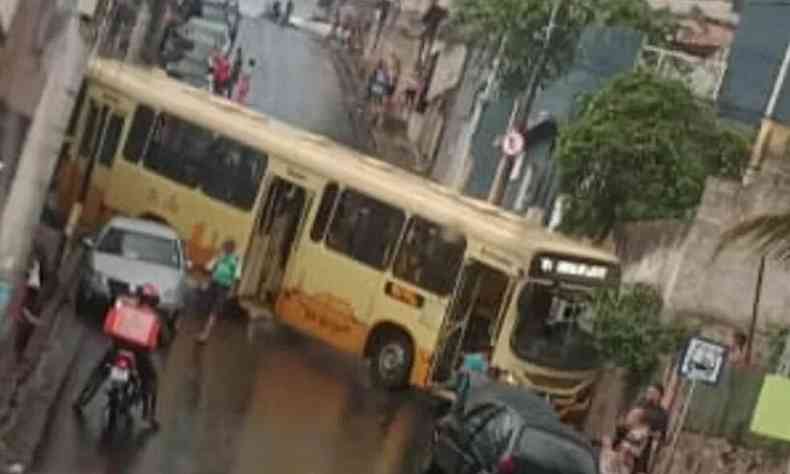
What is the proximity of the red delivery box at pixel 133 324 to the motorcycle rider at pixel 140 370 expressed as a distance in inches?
3.9

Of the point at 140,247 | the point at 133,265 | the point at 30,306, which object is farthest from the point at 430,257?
the point at 30,306

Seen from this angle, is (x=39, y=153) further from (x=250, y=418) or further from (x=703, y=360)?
(x=703, y=360)

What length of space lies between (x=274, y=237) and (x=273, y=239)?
4 cm

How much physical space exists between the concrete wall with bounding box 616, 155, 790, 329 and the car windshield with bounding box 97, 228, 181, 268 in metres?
7.86

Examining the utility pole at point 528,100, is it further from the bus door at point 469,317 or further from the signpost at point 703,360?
the signpost at point 703,360

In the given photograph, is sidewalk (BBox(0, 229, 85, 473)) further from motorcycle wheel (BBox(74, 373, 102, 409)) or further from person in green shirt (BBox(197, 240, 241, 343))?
person in green shirt (BBox(197, 240, 241, 343))

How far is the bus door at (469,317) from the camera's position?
27.0 m

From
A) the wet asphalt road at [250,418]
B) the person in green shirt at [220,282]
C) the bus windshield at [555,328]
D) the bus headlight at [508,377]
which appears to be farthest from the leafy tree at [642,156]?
the person in green shirt at [220,282]

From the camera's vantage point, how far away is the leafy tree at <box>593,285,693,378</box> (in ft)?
91.7

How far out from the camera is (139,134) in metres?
31.9

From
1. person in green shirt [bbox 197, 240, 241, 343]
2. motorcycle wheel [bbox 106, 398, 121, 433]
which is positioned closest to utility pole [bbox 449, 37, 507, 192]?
person in green shirt [bbox 197, 240, 241, 343]

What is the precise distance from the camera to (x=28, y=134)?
17094 millimetres

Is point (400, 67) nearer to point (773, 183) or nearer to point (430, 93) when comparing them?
point (430, 93)

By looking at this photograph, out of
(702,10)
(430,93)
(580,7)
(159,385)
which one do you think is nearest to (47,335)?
(159,385)
